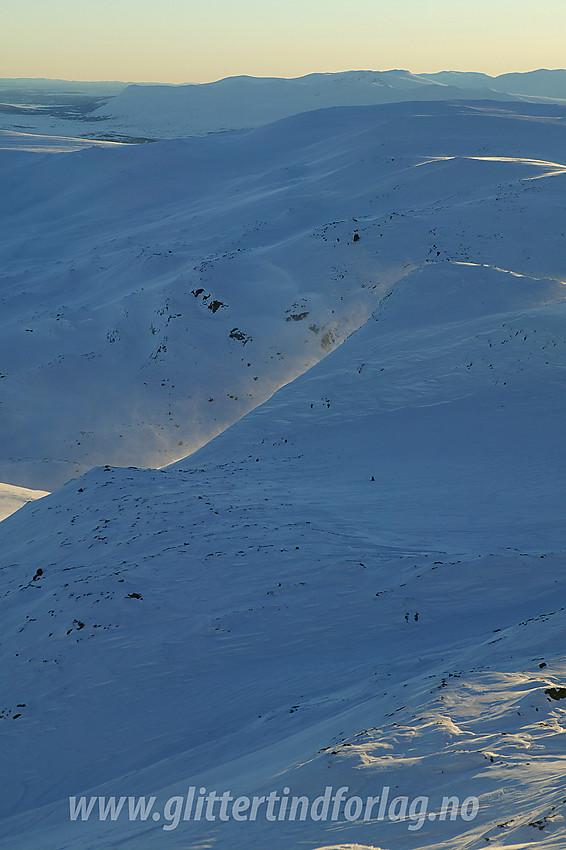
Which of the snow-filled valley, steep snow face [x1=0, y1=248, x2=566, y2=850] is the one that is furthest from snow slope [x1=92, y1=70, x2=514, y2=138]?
steep snow face [x1=0, y1=248, x2=566, y2=850]

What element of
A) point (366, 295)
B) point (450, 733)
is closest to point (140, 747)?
point (450, 733)

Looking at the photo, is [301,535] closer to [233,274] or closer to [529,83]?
[233,274]

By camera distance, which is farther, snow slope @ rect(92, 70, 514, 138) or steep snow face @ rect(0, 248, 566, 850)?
snow slope @ rect(92, 70, 514, 138)

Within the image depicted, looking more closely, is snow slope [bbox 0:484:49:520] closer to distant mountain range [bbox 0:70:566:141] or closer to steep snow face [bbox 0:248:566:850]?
steep snow face [bbox 0:248:566:850]

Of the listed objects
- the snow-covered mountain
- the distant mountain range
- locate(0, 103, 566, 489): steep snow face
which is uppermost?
the snow-covered mountain

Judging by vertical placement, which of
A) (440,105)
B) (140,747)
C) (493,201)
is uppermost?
(440,105)

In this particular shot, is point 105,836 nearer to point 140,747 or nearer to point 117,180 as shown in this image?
point 140,747

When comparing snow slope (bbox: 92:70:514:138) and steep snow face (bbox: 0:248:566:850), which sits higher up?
snow slope (bbox: 92:70:514:138)
